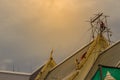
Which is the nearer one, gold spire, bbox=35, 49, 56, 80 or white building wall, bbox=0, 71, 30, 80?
gold spire, bbox=35, 49, 56, 80

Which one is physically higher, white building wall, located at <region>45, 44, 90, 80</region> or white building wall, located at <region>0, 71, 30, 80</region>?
white building wall, located at <region>45, 44, 90, 80</region>

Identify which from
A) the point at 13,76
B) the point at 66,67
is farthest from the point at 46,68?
the point at 13,76

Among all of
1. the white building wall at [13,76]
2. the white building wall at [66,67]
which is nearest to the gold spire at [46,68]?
the white building wall at [66,67]

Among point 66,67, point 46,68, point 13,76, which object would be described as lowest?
point 13,76

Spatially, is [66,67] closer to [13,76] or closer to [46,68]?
[46,68]

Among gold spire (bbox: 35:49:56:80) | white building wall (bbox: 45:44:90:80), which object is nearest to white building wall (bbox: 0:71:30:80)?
gold spire (bbox: 35:49:56:80)

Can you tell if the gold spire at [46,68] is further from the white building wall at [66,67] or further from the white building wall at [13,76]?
the white building wall at [13,76]

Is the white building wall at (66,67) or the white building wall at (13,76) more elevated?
the white building wall at (66,67)

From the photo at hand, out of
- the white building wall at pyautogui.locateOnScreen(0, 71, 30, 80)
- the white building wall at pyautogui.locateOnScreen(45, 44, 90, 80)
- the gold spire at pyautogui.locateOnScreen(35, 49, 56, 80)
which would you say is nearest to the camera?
the white building wall at pyautogui.locateOnScreen(45, 44, 90, 80)

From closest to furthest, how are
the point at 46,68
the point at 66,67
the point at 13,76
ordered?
the point at 66,67 → the point at 46,68 → the point at 13,76

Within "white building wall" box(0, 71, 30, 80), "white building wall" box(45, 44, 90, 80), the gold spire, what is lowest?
"white building wall" box(0, 71, 30, 80)

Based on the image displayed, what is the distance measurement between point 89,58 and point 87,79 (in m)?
1.56

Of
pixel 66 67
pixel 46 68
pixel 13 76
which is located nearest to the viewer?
pixel 66 67

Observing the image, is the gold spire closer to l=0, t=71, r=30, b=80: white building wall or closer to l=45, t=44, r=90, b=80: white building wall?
l=45, t=44, r=90, b=80: white building wall
